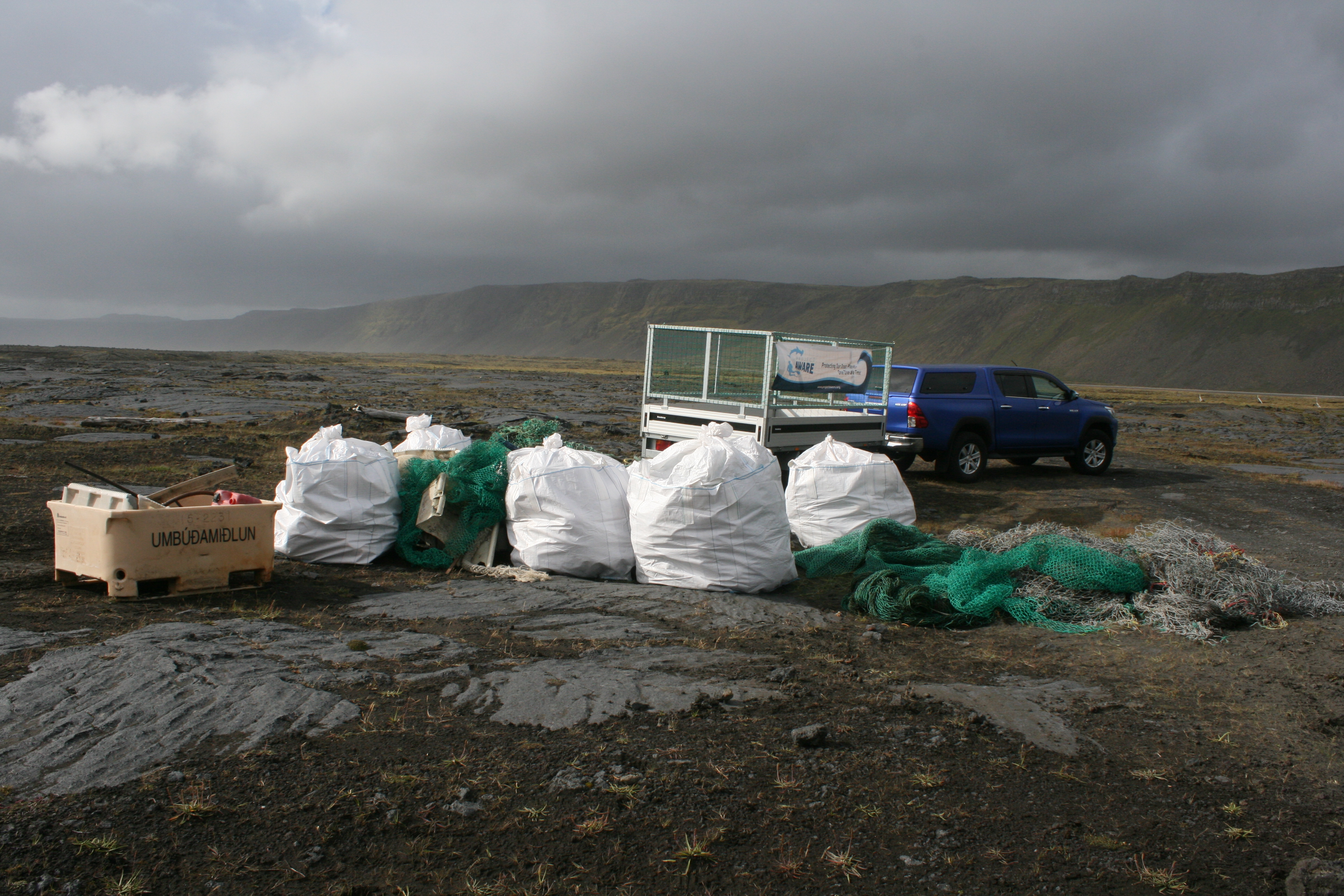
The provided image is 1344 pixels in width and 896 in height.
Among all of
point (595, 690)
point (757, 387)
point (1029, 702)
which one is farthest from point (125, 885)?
point (757, 387)

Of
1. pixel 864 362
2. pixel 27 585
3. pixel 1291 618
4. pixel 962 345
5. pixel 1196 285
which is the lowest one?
pixel 27 585

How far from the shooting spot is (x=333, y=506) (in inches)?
259

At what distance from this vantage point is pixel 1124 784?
10.7ft

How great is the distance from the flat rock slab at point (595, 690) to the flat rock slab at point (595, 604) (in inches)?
35.9

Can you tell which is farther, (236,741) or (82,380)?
(82,380)

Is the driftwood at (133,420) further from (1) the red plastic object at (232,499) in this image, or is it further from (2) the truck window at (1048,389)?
(2) the truck window at (1048,389)

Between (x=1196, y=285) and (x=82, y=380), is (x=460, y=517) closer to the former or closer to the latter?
(x=82, y=380)

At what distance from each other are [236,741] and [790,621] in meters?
3.37

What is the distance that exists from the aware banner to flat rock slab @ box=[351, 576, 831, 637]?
160 inches

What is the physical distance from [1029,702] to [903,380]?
8660mm

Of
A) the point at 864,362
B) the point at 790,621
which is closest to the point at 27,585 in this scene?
the point at 790,621

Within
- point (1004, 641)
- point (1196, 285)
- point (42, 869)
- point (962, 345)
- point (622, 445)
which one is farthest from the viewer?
point (962, 345)

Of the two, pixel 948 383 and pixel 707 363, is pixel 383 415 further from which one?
pixel 948 383

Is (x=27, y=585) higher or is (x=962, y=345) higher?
(x=962, y=345)
